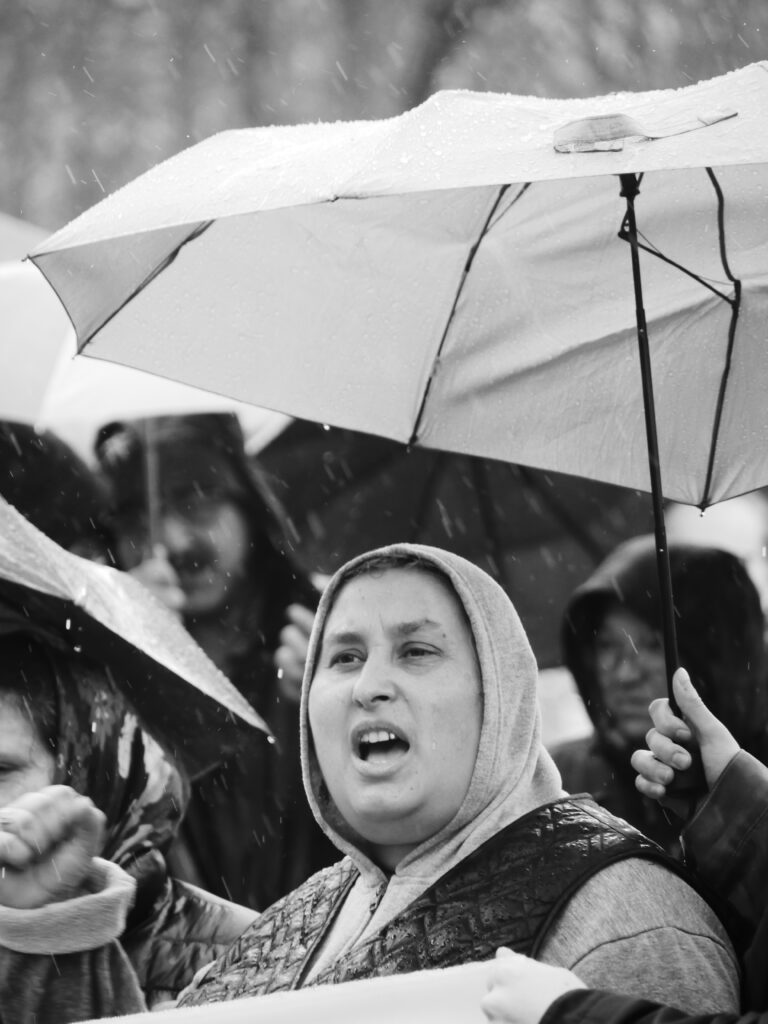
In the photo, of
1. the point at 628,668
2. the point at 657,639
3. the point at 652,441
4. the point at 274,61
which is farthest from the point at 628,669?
the point at 274,61

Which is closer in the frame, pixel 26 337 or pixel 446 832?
pixel 446 832

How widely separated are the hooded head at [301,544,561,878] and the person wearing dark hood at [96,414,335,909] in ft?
5.59

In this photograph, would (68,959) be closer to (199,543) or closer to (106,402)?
(199,543)

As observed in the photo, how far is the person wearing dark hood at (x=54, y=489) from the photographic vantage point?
16.4 feet

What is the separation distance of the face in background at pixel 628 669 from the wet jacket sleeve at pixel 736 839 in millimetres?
2218

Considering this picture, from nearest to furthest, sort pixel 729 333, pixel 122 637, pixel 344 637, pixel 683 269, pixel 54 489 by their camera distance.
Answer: pixel 344 637
pixel 683 269
pixel 729 333
pixel 122 637
pixel 54 489

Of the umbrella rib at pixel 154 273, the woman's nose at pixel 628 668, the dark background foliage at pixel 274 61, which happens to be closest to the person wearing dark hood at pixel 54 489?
the umbrella rib at pixel 154 273

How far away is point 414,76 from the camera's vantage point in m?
11.6

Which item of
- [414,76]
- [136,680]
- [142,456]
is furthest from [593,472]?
[414,76]

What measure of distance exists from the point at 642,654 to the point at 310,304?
78.2 inches

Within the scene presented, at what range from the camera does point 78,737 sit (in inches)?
157

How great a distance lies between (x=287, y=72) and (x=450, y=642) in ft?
30.8

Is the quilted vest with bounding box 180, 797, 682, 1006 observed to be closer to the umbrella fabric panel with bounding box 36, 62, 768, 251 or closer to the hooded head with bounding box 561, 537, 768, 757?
the umbrella fabric panel with bounding box 36, 62, 768, 251

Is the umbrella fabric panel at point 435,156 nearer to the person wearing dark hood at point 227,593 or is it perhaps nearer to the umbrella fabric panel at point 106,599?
the umbrella fabric panel at point 106,599
